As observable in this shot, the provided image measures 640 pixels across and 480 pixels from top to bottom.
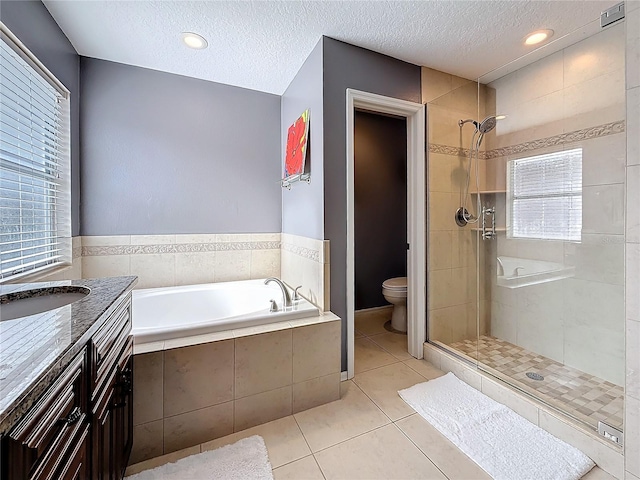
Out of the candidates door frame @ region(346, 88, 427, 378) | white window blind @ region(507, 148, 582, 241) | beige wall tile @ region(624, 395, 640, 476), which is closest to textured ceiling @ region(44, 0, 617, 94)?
door frame @ region(346, 88, 427, 378)

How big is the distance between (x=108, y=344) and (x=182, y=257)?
1.67 meters

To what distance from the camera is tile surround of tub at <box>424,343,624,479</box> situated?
4.27ft

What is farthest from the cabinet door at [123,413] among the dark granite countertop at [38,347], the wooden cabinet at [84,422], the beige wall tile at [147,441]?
the dark granite countertop at [38,347]

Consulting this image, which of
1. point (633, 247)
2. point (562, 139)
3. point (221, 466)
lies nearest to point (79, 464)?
point (221, 466)

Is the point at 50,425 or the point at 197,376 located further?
the point at 197,376

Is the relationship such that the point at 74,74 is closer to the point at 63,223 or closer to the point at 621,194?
the point at 63,223

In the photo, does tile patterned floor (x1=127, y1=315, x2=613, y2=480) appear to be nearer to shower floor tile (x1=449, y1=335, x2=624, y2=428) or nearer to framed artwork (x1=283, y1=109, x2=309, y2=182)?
shower floor tile (x1=449, y1=335, x2=624, y2=428)

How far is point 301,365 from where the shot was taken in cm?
175

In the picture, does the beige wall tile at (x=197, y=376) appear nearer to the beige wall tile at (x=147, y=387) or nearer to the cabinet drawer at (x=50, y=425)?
the beige wall tile at (x=147, y=387)

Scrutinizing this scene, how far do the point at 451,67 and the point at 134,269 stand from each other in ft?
10.2

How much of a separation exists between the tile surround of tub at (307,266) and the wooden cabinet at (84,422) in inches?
44.7

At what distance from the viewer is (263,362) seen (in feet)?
5.38

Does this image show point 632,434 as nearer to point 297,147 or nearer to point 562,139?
point 562,139

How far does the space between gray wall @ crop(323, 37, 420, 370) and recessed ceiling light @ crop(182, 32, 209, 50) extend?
0.85 m
